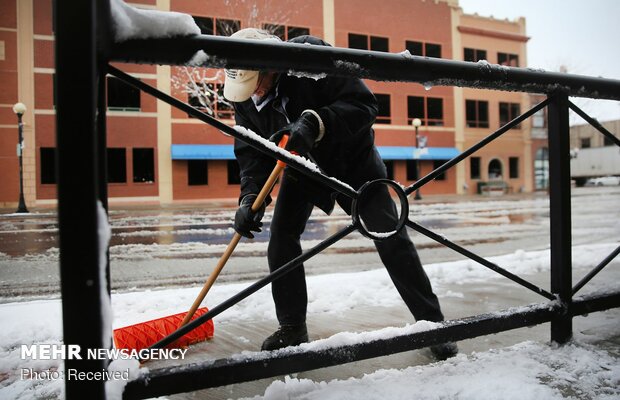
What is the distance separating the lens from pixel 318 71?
4.76ft

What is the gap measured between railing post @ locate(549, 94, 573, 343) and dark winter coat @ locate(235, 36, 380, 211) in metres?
0.85

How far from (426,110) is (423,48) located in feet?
12.2

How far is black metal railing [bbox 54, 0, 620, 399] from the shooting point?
41.2 inches

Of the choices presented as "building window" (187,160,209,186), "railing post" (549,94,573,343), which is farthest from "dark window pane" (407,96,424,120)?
"railing post" (549,94,573,343)

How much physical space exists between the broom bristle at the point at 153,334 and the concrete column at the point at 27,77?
2102 centimetres

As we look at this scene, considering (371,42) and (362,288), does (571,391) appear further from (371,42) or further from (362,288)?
(371,42)

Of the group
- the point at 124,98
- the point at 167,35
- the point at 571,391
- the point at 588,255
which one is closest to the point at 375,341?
the point at 571,391

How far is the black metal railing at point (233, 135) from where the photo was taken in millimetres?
1046

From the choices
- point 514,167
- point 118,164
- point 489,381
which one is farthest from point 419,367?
point 514,167

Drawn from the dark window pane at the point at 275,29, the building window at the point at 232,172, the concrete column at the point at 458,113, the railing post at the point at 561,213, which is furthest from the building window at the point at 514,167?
the railing post at the point at 561,213

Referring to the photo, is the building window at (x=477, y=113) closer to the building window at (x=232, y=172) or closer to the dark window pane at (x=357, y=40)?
the dark window pane at (x=357, y=40)

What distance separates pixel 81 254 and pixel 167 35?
0.67 metres

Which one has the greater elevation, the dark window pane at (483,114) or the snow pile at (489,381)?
the dark window pane at (483,114)

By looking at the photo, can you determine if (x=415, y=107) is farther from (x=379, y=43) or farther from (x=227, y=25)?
(x=227, y=25)
